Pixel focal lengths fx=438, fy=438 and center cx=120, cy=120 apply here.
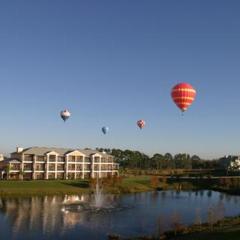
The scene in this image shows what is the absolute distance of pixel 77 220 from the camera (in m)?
48.8

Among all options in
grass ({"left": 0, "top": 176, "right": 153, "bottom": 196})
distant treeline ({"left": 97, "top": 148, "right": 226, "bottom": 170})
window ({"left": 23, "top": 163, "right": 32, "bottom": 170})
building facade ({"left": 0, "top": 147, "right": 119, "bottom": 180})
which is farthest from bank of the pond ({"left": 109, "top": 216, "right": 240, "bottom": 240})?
distant treeline ({"left": 97, "top": 148, "right": 226, "bottom": 170})

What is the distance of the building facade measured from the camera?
339 ft

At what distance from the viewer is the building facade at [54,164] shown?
4070 inches

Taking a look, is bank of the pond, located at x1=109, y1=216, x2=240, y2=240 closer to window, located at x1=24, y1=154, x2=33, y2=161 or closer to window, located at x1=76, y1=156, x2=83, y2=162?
window, located at x1=24, y1=154, x2=33, y2=161

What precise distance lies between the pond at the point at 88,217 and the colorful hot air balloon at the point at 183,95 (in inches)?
477

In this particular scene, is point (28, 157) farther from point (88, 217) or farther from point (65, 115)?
point (88, 217)

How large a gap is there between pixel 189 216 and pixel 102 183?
4417cm

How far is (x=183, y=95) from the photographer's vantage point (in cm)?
4703

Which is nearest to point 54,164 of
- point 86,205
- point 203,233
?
point 86,205

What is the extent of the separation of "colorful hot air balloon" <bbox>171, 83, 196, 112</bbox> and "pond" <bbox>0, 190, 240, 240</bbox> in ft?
39.7

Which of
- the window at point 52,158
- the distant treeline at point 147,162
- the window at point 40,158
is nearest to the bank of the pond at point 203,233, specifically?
the window at point 40,158

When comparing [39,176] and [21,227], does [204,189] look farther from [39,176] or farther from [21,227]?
[21,227]

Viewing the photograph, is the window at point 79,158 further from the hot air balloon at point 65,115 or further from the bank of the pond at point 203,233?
the bank of the pond at point 203,233

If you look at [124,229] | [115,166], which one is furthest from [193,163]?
[124,229]
